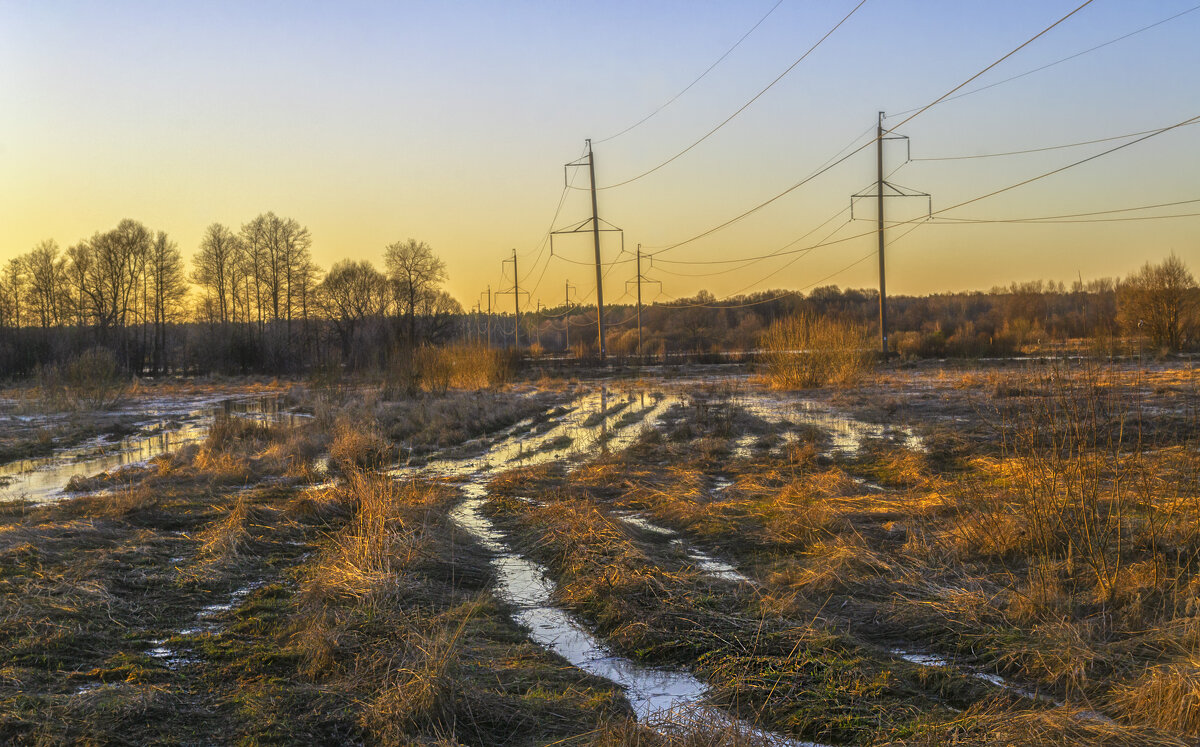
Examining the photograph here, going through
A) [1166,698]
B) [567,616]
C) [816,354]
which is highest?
[816,354]

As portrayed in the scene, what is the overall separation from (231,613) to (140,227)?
6441 cm

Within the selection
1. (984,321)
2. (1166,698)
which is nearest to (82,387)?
(1166,698)

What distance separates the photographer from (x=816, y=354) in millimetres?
26531

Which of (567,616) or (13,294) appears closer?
(567,616)

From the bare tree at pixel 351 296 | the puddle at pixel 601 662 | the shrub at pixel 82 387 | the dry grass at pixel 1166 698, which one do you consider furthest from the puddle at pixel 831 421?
the bare tree at pixel 351 296

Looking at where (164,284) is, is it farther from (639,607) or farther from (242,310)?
(639,607)

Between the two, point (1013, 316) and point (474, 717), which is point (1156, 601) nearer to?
point (474, 717)

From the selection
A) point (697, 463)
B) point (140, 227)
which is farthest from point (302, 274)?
point (697, 463)

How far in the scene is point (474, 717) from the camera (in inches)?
170

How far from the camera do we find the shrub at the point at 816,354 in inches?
1024

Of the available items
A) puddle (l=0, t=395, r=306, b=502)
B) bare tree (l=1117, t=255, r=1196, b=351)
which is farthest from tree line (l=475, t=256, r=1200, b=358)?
puddle (l=0, t=395, r=306, b=502)

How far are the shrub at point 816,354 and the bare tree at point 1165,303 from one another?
17.6 meters

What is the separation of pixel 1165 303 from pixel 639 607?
39743mm

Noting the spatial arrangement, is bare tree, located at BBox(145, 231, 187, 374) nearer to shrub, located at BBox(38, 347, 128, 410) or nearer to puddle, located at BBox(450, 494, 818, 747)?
shrub, located at BBox(38, 347, 128, 410)
